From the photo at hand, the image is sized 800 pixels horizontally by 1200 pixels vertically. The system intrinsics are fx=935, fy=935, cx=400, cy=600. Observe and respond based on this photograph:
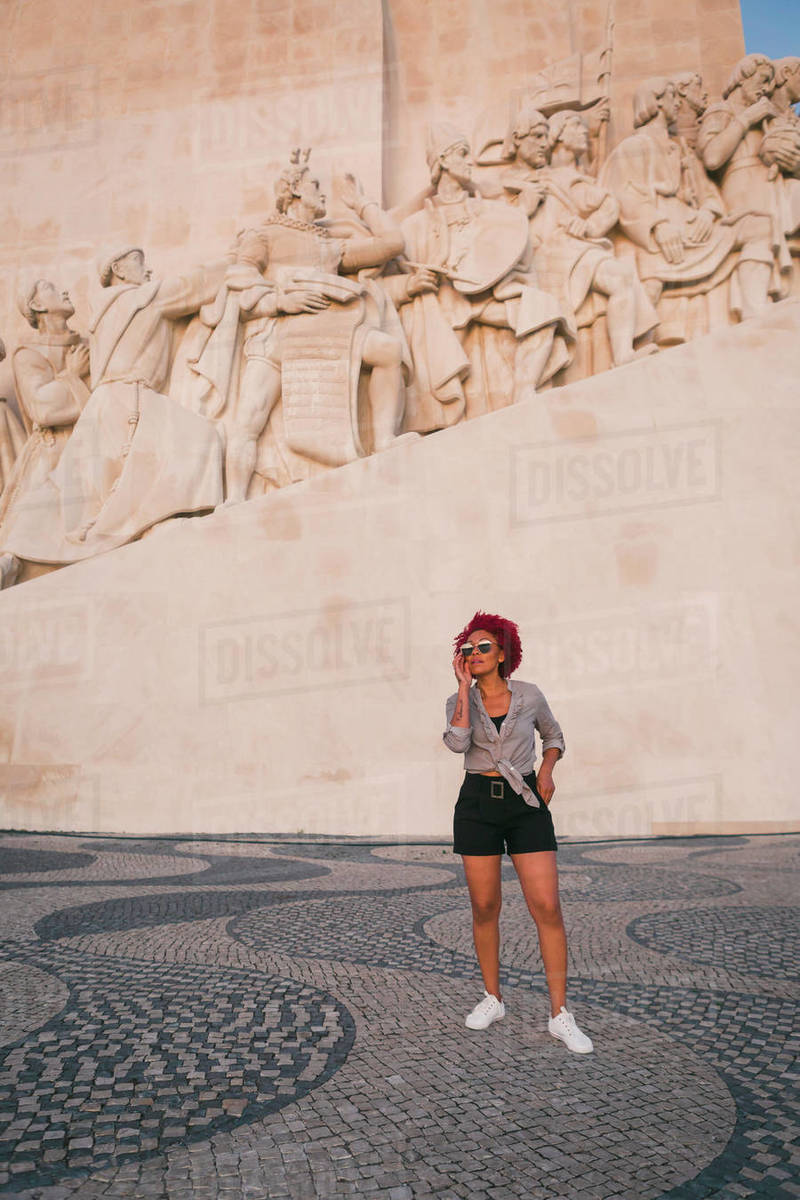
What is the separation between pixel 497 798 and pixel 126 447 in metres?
6.22

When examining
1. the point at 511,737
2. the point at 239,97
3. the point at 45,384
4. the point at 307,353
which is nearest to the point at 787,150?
the point at 307,353

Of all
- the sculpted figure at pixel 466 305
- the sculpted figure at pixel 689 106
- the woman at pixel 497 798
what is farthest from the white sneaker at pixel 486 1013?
the sculpted figure at pixel 689 106

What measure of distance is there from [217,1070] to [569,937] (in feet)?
4.80

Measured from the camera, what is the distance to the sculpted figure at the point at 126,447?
23.9 feet

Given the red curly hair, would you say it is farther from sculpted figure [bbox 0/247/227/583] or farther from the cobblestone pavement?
sculpted figure [bbox 0/247/227/583]

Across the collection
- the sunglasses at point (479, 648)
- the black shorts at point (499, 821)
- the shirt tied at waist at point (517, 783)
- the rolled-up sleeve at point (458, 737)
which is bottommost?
the black shorts at point (499, 821)

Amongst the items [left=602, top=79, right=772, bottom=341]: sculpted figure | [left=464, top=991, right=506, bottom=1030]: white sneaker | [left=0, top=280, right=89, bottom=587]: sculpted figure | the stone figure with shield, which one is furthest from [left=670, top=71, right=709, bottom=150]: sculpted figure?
[left=464, top=991, right=506, bottom=1030]: white sneaker

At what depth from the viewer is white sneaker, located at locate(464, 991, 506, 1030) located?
2006 mm

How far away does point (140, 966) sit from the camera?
252cm

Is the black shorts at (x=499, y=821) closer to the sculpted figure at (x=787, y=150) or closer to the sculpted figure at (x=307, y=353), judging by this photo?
the sculpted figure at (x=307, y=353)

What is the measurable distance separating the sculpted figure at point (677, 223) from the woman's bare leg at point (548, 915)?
7.52m

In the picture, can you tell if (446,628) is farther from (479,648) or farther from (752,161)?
(752,161)

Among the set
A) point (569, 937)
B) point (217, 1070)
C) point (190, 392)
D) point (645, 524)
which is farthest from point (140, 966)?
point (190, 392)

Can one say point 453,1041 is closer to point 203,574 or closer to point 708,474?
point 203,574
